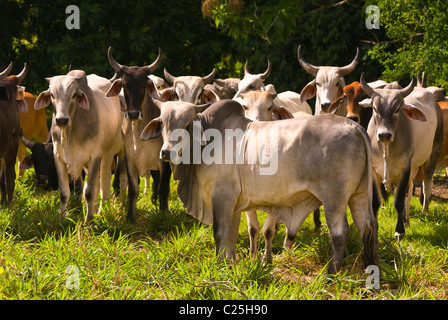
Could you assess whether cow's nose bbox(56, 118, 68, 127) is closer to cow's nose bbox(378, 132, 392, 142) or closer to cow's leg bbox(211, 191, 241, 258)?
cow's leg bbox(211, 191, 241, 258)

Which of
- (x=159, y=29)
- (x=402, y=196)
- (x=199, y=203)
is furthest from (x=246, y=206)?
(x=159, y=29)

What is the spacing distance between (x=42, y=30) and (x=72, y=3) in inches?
57.8

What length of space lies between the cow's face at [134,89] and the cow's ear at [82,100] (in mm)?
343

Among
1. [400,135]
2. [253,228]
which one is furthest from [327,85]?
[253,228]

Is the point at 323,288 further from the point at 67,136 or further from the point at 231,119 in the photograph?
the point at 67,136

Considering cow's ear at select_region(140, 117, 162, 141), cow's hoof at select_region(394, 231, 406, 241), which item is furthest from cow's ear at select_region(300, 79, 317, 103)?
cow's ear at select_region(140, 117, 162, 141)

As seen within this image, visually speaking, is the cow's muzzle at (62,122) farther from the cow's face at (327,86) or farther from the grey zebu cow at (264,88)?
the cow's face at (327,86)

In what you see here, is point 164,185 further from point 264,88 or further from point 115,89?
point 264,88

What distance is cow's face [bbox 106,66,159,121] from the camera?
264 inches

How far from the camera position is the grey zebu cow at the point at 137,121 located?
6777 millimetres

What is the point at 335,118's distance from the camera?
16.5 ft

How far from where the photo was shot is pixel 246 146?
5230 millimetres

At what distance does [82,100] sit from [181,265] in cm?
240
